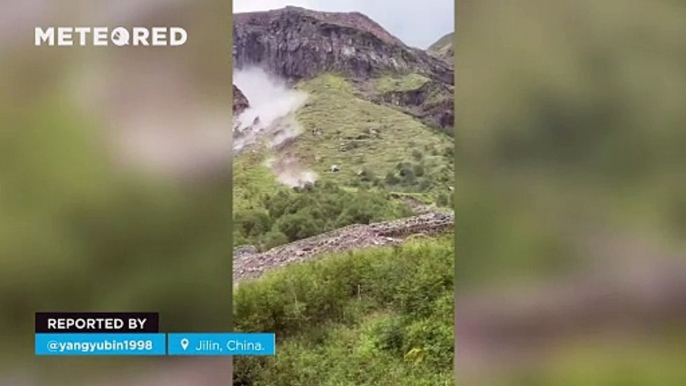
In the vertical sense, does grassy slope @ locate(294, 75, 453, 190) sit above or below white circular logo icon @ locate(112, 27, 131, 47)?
below

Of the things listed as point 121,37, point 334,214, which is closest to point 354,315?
point 334,214

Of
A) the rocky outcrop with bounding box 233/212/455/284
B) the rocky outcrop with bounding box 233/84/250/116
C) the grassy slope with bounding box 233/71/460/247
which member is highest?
the rocky outcrop with bounding box 233/84/250/116

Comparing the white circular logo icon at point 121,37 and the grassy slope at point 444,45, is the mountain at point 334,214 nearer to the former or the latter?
the grassy slope at point 444,45

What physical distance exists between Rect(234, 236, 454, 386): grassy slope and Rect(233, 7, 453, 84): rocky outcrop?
2.29 ft

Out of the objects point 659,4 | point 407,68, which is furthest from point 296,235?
point 659,4

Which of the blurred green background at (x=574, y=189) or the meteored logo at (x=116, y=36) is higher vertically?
the meteored logo at (x=116, y=36)

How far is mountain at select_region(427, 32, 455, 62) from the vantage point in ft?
9.09

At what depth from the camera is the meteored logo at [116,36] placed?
2.75 m

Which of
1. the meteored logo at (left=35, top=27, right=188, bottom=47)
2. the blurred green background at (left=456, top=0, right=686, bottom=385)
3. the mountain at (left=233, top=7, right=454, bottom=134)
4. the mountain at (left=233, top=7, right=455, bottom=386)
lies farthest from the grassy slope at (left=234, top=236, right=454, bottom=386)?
the meteored logo at (left=35, top=27, right=188, bottom=47)

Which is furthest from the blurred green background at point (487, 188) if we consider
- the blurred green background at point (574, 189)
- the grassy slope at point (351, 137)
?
the grassy slope at point (351, 137)

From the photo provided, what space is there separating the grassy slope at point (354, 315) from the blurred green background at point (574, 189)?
13 cm

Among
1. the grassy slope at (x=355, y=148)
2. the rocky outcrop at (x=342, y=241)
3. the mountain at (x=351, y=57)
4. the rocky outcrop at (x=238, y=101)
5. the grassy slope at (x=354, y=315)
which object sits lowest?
the grassy slope at (x=354, y=315)

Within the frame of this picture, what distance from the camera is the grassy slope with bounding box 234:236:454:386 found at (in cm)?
277

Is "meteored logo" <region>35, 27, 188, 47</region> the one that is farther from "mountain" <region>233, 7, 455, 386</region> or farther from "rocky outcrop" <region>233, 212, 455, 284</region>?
"rocky outcrop" <region>233, 212, 455, 284</region>
